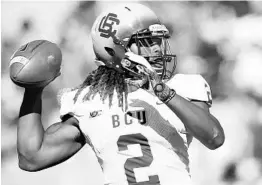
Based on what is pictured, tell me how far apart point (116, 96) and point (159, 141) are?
0.90ft

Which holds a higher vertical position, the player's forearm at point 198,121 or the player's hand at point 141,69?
the player's hand at point 141,69

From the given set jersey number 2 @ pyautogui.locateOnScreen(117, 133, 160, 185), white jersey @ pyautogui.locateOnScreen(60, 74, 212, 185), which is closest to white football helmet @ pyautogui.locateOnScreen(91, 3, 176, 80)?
white jersey @ pyautogui.locateOnScreen(60, 74, 212, 185)

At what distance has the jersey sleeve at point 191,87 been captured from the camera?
118 inches

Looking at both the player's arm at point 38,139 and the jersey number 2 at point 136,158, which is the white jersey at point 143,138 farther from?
the player's arm at point 38,139

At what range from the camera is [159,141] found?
297 cm

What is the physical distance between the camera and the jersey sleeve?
3.00 metres

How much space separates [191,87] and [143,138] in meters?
0.29

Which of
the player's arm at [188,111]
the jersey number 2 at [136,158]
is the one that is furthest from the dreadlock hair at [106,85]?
the player's arm at [188,111]

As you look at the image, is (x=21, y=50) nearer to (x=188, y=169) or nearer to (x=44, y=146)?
(x=44, y=146)

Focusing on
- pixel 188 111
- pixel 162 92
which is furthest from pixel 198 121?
pixel 162 92

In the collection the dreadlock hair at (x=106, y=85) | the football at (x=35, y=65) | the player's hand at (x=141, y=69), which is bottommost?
the dreadlock hair at (x=106, y=85)

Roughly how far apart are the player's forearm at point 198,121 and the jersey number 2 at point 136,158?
0.79 feet

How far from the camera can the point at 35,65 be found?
10.2ft

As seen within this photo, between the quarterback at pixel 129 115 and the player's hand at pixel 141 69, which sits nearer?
the player's hand at pixel 141 69
